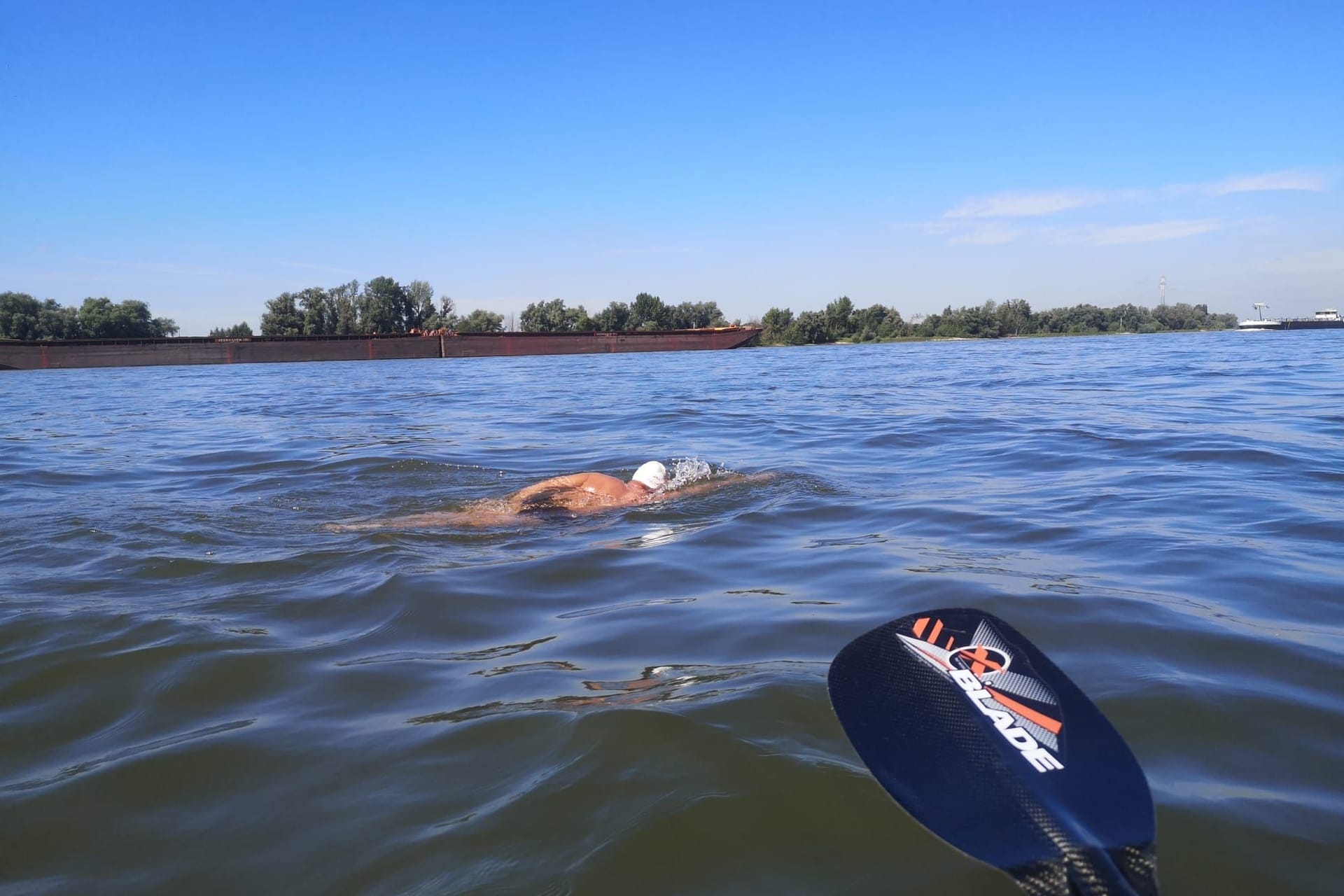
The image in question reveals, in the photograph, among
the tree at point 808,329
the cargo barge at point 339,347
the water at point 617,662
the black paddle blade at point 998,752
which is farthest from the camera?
the tree at point 808,329

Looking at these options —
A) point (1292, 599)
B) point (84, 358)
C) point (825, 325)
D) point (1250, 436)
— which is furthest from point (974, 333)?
point (1292, 599)

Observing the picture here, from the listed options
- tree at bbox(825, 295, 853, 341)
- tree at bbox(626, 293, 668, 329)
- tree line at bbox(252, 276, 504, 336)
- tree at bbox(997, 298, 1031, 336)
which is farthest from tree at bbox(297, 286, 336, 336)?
tree at bbox(997, 298, 1031, 336)

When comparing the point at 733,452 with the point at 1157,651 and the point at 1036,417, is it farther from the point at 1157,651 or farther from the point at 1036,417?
the point at 1157,651

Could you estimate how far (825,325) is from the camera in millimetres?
79375

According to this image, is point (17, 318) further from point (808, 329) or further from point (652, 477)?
point (652, 477)

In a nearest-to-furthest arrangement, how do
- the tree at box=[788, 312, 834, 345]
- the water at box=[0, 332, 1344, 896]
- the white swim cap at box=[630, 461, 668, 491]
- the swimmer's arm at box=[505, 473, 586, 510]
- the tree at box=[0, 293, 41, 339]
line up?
the water at box=[0, 332, 1344, 896] → the swimmer's arm at box=[505, 473, 586, 510] → the white swim cap at box=[630, 461, 668, 491] → the tree at box=[0, 293, 41, 339] → the tree at box=[788, 312, 834, 345]

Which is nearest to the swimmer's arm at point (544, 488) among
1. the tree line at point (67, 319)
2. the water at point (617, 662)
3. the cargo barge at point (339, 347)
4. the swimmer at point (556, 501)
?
the swimmer at point (556, 501)

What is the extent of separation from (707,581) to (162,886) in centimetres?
303

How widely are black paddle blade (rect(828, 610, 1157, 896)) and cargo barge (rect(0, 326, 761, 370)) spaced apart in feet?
158

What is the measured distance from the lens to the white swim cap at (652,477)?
24.1 ft

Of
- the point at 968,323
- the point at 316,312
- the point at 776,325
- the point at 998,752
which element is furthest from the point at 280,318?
the point at 998,752

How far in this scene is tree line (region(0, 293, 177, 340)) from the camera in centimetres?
6072

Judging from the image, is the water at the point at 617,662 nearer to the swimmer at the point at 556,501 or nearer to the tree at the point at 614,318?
the swimmer at the point at 556,501

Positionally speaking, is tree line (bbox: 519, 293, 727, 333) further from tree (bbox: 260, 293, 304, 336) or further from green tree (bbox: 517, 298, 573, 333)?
tree (bbox: 260, 293, 304, 336)
